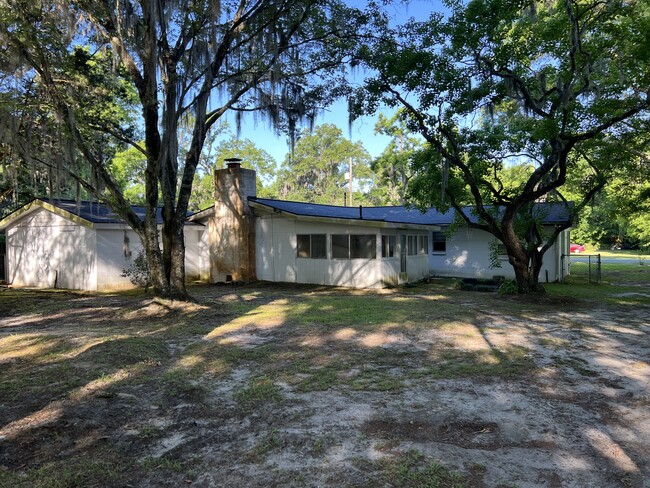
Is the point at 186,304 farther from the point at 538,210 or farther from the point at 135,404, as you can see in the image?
the point at 538,210

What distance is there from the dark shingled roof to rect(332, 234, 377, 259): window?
724 mm

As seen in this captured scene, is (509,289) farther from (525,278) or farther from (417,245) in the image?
(417,245)

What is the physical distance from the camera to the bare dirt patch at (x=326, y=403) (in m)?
3.35

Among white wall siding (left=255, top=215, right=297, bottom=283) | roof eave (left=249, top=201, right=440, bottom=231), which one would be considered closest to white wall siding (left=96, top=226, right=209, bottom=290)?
white wall siding (left=255, top=215, right=297, bottom=283)

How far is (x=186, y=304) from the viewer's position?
414 inches

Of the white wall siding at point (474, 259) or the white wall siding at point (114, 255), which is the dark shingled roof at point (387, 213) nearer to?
the white wall siding at point (474, 259)

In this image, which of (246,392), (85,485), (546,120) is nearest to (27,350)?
(246,392)

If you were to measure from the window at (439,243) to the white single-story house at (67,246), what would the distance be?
42.0 feet

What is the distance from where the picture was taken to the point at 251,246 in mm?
18438

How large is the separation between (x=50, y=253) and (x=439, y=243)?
1619cm

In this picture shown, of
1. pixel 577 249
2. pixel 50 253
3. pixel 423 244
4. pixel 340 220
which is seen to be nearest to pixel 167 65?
pixel 340 220

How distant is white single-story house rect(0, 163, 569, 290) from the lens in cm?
1592

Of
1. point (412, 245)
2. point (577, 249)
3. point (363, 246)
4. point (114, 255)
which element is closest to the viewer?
point (114, 255)

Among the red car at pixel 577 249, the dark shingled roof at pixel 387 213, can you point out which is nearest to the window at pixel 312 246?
the dark shingled roof at pixel 387 213
